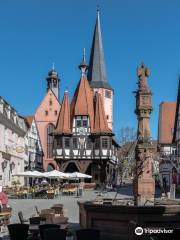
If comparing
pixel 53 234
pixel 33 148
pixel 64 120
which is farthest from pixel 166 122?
pixel 53 234

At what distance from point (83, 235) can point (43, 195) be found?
25866 mm

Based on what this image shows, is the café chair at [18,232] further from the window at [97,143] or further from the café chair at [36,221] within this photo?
the window at [97,143]

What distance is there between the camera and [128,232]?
12.1 m

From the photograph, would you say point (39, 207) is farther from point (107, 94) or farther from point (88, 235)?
point (107, 94)

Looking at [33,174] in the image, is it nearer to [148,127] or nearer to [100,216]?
[148,127]

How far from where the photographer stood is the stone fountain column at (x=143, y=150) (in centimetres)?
1611

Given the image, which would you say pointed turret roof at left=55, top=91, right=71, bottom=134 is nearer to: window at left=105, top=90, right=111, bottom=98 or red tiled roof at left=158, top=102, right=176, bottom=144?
red tiled roof at left=158, top=102, right=176, bottom=144

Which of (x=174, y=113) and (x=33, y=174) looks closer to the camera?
(x=33, y=174)

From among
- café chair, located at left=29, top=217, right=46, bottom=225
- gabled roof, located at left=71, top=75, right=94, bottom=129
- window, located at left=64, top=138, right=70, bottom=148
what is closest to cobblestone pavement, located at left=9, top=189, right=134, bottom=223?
café chair, located at left=29, top=217, right=46, bottom=225

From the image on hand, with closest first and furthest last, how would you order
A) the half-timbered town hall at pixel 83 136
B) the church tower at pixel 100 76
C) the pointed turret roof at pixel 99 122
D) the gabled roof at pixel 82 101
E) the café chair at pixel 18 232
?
1. the café chair at pixel 18 232
2. the half-timbered town hall at pixel 83 136
3. the pointed turret roof at pixel 99 122
4. the gabled roof at pixel 82 101
5. the church tower at pixel 100 76

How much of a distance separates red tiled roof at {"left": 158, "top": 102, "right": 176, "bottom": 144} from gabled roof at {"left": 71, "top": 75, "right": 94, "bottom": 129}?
9.16 meters

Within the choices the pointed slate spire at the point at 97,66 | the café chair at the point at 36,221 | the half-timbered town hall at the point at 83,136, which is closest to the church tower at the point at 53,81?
the pointed slate spire at the point at 97,66

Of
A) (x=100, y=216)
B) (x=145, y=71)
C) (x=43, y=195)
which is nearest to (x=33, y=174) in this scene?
(x=43, y=195)

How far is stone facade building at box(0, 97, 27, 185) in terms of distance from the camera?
44944 millimetres
